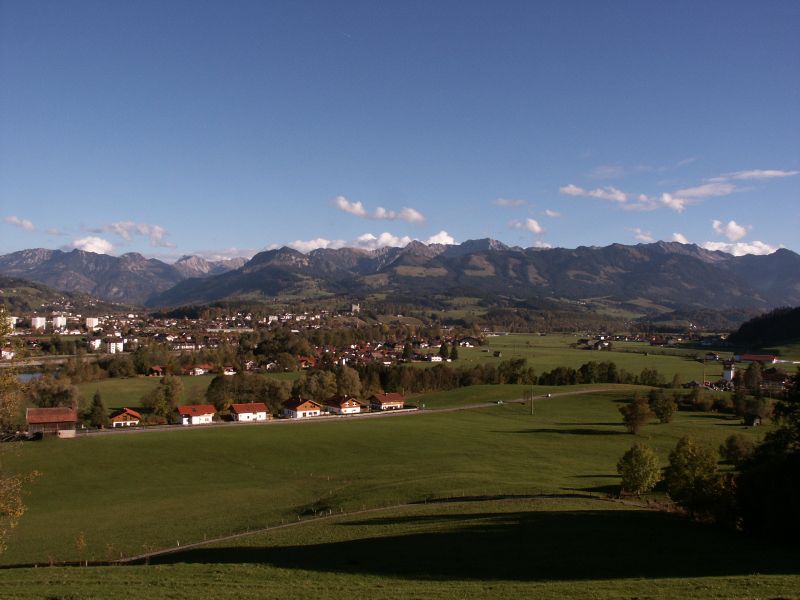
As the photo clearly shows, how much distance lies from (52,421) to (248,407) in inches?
969

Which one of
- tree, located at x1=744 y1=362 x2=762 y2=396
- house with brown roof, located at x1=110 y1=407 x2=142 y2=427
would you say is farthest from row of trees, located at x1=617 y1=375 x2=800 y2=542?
tree, located at x1=744 y1=362 x2=762 y2=396

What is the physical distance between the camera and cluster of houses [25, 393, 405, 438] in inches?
2430

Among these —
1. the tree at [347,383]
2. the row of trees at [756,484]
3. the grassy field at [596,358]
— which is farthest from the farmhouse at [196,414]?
the grassy field at [596,358]

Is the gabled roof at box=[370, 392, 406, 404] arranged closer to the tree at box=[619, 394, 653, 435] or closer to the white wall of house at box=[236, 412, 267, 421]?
the white wall of house at box=[236, 412, 267, 421]

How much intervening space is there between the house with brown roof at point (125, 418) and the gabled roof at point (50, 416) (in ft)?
26.9

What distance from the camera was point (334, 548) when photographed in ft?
78.2

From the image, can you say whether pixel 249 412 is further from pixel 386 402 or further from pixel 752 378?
pixel 752 378

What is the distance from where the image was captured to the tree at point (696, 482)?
93.5ft

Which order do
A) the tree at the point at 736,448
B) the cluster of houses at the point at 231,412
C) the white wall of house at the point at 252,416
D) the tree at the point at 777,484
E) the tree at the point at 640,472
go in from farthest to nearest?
the white wall of house at the point at 252,416 → the cluster of houses at the point at 231,412 → the tree at the point at 736,448 → the tree at the point at 640,472 → the tree at the point at 777,484

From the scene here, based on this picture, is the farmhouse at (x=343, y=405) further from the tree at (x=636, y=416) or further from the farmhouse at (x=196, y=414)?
the tree at (x=636, y=416)

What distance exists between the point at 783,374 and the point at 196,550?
4628 inches

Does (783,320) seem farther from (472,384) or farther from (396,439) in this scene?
(396,439)

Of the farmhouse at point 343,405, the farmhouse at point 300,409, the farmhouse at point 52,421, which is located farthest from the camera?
the farmhouse at point 343,405

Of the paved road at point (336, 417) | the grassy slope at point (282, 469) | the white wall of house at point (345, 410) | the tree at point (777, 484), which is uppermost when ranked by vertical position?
the tree at point (777, 484)
